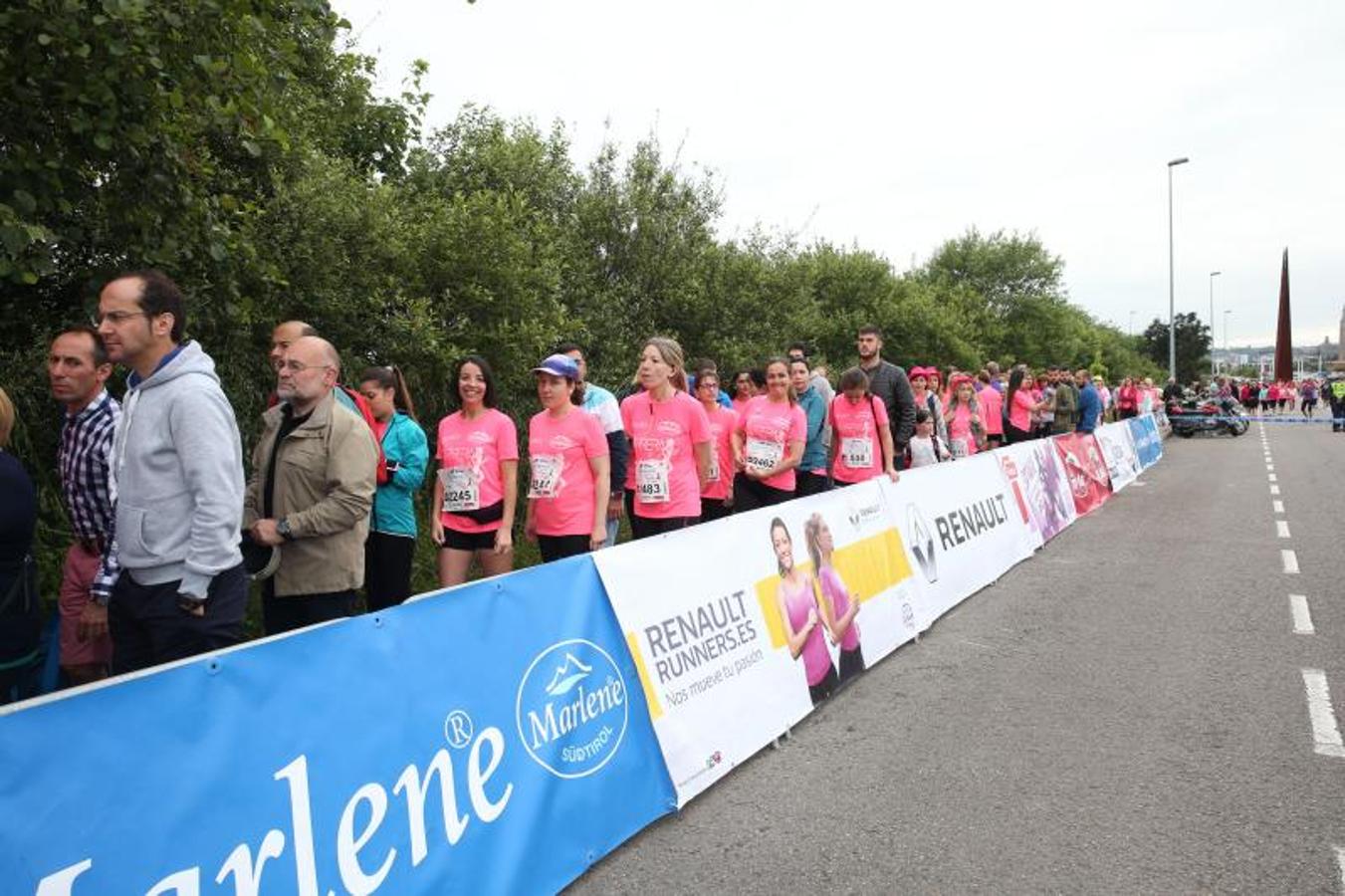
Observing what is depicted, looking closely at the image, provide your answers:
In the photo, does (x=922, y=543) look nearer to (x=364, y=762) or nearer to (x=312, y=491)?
(x=312, y=491)

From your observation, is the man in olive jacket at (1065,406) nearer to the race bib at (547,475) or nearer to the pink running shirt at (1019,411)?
the pink running shirt at (1019,411)

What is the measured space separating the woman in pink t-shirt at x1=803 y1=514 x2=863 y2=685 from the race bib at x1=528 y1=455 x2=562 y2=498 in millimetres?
1481

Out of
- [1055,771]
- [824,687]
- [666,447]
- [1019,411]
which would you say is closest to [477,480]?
[666,447]

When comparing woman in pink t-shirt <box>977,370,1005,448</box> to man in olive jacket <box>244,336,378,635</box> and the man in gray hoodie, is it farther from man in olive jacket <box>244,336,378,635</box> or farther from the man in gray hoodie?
the man in gray hoodie

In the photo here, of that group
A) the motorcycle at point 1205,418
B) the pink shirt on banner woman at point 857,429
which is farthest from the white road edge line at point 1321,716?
the motorcycle at point 1205,418

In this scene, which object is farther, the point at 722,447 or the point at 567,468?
the point at 722,447

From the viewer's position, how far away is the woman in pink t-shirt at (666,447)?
6.19 metres

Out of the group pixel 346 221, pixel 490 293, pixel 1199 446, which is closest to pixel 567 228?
pixel 490 293

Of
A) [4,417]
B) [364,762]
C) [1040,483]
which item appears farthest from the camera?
[1040,483]

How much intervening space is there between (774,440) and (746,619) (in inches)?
109

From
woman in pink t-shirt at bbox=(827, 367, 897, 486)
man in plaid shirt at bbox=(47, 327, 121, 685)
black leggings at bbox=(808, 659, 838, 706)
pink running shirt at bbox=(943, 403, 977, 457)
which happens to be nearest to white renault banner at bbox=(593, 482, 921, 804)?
black leggings at bbox=(808, 659, 838, 706)

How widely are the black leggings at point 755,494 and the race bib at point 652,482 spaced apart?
142cm

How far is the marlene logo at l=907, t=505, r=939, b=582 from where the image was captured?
7188mm

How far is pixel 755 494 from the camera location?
7633 mm
